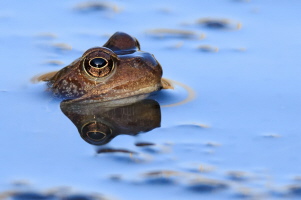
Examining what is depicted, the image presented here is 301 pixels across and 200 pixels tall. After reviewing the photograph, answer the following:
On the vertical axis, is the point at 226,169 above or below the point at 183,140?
below

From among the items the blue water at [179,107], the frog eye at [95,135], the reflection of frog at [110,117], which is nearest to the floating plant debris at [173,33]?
the blue water at [179,107]

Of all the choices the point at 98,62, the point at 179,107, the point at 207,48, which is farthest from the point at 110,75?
the point at 207,48

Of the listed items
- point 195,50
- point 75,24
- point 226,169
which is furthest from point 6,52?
point 226,169

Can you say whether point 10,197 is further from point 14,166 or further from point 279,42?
point 279,42

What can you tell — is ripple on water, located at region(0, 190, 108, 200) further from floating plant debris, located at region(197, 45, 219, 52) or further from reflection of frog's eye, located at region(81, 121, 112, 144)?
floating plant debris, located at region(197, 45, 219, 52)

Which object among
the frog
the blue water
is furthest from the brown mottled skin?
the blue water

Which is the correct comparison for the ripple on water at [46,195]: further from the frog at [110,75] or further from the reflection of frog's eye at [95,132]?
the frog at [110,75]
